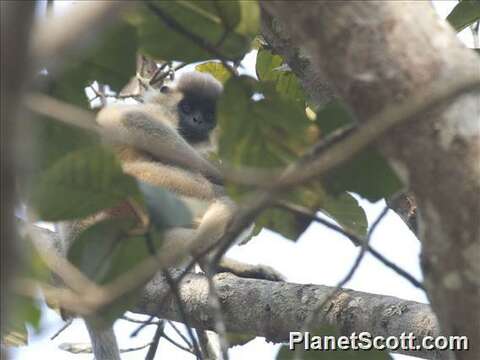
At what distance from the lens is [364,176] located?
5.60 ft

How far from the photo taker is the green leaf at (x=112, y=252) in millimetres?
1597

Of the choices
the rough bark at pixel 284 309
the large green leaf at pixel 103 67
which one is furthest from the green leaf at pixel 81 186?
the rough bark at pixel 284 309

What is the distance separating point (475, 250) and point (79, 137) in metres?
0.85

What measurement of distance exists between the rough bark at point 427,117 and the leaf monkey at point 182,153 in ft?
5.94

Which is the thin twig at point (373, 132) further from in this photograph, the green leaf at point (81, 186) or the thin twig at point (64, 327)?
the thin twig at point (64, 327)

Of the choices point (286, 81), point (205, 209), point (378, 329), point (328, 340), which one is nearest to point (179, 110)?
point (205, 209)

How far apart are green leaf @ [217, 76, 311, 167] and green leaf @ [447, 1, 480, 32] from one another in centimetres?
142

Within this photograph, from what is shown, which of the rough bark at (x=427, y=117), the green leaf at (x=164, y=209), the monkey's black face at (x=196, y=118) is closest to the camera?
the rough bark at (x=427, y=117)

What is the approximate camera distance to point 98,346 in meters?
3.89

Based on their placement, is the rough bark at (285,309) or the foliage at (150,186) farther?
the rough bark at (285,309)

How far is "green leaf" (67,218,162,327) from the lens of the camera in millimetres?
1597

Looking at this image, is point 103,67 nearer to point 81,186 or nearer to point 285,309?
point 81,186

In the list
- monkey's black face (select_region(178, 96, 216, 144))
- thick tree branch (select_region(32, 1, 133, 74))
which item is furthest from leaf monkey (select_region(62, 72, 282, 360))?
thick tree branch (select_region(32, 1, 133, 74))

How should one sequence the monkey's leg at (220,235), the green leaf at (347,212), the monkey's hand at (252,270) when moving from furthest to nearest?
the monkey's hand at (252,270)
the monkey's leg at (220,235)
the green leaf at (347,212)
